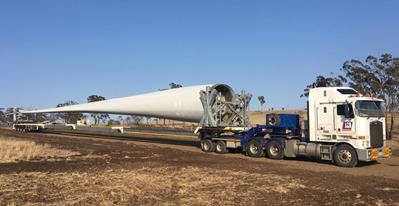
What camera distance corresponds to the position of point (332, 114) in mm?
20766

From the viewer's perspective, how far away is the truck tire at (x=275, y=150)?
2270cm

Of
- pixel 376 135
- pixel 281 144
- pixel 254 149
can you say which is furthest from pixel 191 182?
pixel 254 149

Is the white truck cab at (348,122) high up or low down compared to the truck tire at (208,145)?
up

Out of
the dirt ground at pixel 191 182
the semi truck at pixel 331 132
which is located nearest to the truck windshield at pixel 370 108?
the semi truck at pixel 331 132

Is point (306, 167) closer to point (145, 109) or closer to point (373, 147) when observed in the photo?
point (373, 147)

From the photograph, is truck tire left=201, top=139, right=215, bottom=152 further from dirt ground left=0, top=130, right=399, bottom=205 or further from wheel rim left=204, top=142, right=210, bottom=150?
dirt ground left=0, top=130, right=399, bottom=205

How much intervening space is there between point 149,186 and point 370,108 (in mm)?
11712

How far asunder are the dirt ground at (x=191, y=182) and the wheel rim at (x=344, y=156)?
775mm

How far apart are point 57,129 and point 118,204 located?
47523 mm

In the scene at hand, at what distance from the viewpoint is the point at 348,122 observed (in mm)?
20078

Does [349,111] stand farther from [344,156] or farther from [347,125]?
[344,156]

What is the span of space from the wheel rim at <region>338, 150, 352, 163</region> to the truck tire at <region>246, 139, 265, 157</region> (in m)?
4.75

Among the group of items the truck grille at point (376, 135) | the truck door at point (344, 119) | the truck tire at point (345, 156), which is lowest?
the truck tire at point (345, 156)

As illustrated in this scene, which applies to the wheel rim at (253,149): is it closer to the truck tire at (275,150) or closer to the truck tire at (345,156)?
the truck tire at (275,150)
